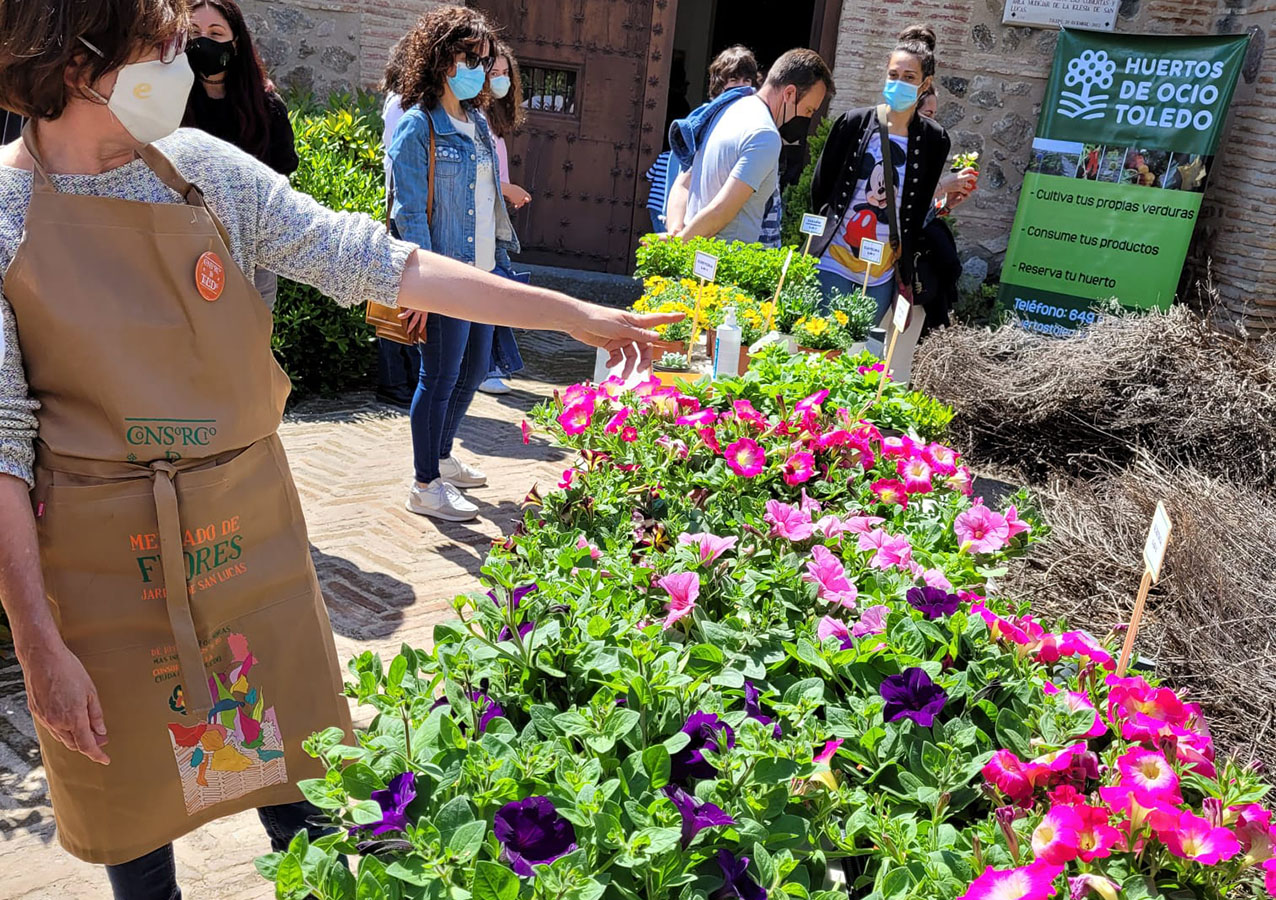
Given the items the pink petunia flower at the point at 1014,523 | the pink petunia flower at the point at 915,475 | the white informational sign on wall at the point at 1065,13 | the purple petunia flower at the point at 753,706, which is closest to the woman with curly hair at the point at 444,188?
the pink petunia flower at the point at 915,475

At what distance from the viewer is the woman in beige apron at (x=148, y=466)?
1.40 meters

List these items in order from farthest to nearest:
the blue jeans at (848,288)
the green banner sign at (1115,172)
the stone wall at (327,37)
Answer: the stone wall at (327,37) < the green banner sign at (1115,172) < the blue jeans at (848,288)

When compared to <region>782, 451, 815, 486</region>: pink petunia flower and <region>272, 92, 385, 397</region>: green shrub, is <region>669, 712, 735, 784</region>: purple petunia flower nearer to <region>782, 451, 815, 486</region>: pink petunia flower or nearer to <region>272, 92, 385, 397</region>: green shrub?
<region>782, 451, 815, 486</region>: pink petunia flower

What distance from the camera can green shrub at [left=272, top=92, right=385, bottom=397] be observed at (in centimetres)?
575

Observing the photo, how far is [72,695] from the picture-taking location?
143cm

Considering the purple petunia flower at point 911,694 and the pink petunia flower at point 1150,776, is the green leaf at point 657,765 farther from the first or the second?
the pink petunia flower at point 1150,776

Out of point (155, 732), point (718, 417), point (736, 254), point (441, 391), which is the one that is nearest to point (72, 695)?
point (155, 732)

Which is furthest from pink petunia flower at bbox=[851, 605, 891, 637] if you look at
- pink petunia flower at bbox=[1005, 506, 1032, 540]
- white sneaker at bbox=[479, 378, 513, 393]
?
white sneaker at bbox=[479, 378, 513, 393]

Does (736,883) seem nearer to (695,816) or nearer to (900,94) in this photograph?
(695,816)

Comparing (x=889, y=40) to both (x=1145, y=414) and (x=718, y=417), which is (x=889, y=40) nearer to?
(x=1145, y=414)

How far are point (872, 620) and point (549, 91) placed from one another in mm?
8676

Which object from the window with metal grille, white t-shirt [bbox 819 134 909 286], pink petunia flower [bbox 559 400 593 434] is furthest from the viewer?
the window with metal grille

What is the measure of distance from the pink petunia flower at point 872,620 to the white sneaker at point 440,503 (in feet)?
10.1

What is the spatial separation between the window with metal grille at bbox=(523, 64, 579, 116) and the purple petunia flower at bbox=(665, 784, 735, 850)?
8967 millimetres
